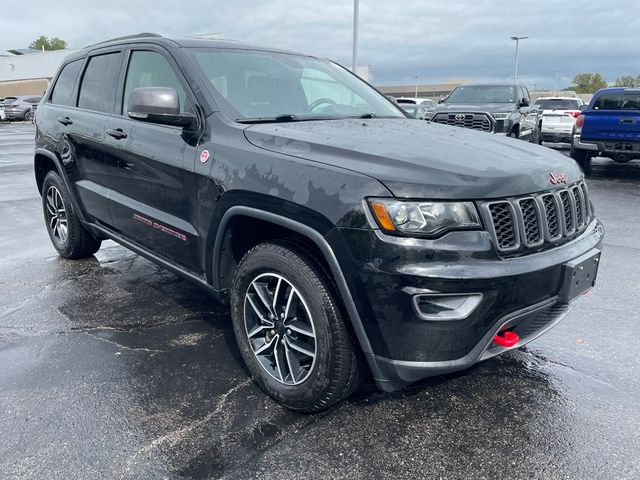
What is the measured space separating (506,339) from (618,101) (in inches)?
419

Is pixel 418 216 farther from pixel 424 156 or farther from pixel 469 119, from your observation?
pixel 469 119

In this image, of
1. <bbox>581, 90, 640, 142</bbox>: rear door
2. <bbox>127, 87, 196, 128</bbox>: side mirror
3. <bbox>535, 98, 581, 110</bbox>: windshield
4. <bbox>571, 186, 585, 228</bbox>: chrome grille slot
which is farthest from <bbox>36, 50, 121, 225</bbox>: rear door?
<bbox>535, 98, 581, 110</bbox>: windshield

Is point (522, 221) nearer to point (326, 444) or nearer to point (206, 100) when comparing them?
point (326, 444)

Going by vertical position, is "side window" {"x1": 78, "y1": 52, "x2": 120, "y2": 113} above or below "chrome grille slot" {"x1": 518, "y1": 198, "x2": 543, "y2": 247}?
above

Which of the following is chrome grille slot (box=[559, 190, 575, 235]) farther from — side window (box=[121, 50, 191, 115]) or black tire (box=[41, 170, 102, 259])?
black tire (box=[41, 170, 102, 259])

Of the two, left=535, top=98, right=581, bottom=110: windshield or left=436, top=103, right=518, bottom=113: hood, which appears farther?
left=535, top=98, right=581, bottom=110: windshield

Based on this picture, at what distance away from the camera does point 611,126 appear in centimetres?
1071

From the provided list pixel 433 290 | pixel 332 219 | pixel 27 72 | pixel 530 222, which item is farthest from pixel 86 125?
pixel 27 72

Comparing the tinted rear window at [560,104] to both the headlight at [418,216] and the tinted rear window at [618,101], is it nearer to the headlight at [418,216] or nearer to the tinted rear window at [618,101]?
the tinted rear window at [618,101]

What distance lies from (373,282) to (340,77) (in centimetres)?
248

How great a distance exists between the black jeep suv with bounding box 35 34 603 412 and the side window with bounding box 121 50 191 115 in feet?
0.05

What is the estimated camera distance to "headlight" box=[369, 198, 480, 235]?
7.34ft

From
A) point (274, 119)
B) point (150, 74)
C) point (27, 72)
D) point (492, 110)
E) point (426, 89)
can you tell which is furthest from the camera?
point (426, 89)

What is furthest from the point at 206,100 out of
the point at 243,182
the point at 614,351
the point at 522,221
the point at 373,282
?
the point at 614,351
